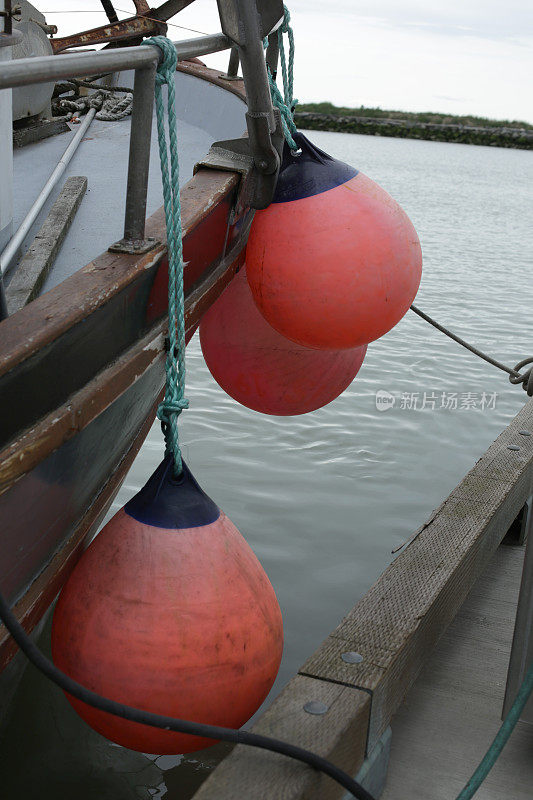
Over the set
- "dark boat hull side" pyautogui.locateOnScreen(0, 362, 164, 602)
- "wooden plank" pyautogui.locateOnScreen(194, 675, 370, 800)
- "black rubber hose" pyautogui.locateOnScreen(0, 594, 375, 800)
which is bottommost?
"wooden plank" pyautogui.locateOnScreen(194, 675, 370, 800)

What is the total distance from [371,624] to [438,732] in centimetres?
40

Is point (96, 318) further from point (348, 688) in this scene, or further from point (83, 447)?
point (348, 688)

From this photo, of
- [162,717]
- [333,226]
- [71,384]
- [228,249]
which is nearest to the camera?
[162,717]

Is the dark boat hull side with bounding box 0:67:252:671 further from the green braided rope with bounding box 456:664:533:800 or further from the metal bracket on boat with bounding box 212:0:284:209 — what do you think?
the green braided rope with bounding box 456:664:533:800

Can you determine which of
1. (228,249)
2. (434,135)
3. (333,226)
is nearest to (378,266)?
(333,226)

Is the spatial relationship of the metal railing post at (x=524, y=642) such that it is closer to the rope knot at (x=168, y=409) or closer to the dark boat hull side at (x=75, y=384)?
the rope knot at (x=168, y=409)

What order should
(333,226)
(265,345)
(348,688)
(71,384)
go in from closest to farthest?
(71,384)
(348,688)
(333,226)
(265,345)

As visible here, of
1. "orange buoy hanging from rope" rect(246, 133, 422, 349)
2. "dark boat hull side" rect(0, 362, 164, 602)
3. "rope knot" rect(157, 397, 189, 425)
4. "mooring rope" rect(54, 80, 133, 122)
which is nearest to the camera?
"dark boat hull side" rect(0, 362, 164, 602)

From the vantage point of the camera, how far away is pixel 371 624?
2711 millimetres

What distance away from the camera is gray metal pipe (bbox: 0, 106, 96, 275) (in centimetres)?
311

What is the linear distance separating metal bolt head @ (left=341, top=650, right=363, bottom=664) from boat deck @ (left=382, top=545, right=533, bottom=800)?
0.36 m

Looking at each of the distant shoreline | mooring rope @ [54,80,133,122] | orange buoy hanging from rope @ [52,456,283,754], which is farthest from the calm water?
the distant shoreline

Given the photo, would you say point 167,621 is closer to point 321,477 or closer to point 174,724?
point 174,724

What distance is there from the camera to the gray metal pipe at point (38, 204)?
10.2ft
